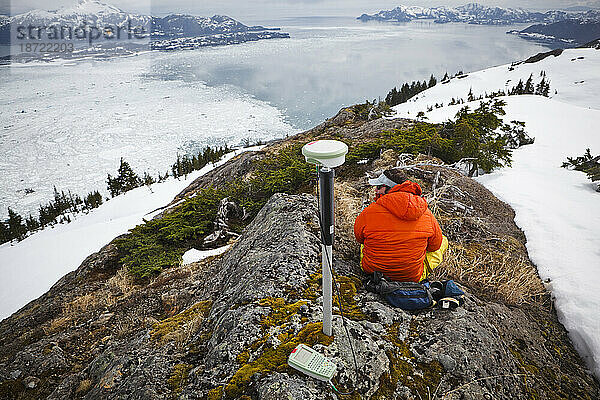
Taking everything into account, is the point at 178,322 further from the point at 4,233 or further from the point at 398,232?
the point at 4,233

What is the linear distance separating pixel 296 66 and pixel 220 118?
10056 centimetres

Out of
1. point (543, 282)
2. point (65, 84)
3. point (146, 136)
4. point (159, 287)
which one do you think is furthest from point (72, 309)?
point (65, 84)

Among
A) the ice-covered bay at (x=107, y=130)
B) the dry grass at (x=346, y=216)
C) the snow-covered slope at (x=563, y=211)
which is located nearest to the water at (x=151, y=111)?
the ice-covered bay at (x=107, y=130)

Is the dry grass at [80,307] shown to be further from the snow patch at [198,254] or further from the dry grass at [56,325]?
the snow patch at [198,254]

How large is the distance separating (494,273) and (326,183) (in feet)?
11.7

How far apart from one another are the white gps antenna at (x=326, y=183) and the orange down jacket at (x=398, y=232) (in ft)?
3.40

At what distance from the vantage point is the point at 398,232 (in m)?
3.20

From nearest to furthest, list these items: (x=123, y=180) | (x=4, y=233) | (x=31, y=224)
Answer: (x=4, y=233) < (x=31, y=224) < (x=123, y=180)

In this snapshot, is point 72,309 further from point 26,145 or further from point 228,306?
point 26,145

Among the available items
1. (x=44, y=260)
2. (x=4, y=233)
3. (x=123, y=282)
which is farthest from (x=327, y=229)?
(x=4, y=233)

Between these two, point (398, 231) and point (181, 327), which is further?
point (181, 327)

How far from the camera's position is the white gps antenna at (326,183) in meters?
2.08

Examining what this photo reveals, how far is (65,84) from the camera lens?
144m

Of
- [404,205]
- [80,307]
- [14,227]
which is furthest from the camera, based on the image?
[14,227]
